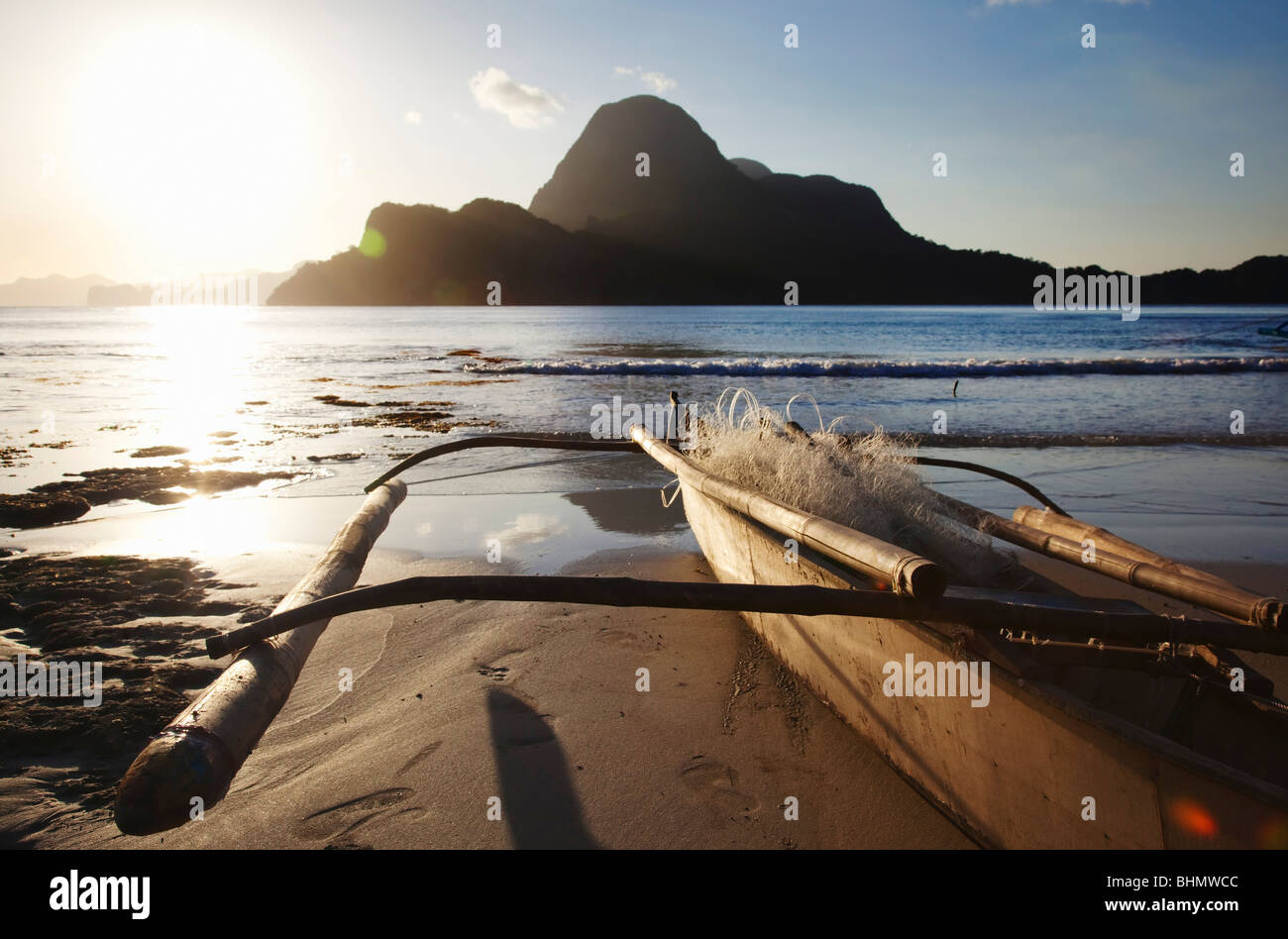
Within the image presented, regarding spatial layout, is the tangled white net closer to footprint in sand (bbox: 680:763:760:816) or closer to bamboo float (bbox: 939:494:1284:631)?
bamboo float (bbox: 939:494:1284:631)

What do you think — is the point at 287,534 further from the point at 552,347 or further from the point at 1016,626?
the point at 552,347

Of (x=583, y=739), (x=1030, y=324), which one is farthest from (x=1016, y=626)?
(x=1030, y=324)

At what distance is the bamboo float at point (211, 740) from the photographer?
6.82ft

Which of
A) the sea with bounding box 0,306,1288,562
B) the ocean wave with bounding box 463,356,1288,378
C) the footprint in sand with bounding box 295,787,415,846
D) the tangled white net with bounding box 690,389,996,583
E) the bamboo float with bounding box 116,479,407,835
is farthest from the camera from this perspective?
the ocean wave with bounding box 463,356,1288,378

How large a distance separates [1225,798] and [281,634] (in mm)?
3299

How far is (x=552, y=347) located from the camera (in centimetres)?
3734

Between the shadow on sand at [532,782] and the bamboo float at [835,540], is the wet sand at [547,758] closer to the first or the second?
the shadow on sand at [532,782]

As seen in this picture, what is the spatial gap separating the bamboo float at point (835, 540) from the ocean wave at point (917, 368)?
68.7 feet

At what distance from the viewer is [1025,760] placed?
2227 millimetres

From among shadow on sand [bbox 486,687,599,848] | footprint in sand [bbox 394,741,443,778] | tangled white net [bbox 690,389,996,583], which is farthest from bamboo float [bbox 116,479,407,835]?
tangled white net [bbox 690,389,996,583]

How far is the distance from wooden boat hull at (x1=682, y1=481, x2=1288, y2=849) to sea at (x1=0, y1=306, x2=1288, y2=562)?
9.95 ft

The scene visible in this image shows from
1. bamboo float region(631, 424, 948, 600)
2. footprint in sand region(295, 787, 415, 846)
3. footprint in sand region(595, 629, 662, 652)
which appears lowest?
footprint in sand region(295, 787, 415, 846)

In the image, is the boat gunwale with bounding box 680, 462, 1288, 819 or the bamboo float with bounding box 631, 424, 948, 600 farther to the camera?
the bamboo float with bounding box 631, 424, 948, 600

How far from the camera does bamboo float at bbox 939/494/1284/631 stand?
259cm
